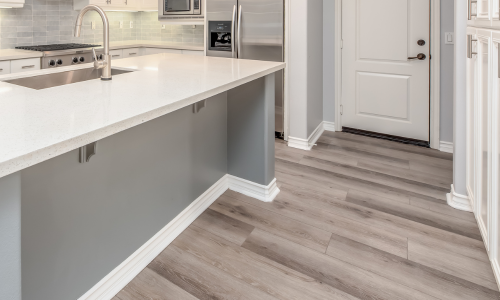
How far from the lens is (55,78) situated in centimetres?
176

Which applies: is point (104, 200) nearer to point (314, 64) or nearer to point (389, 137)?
point (314, 64)

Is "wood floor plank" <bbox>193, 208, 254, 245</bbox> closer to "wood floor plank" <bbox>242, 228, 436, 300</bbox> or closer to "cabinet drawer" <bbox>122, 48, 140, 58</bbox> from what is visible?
"wood floor plank" <bbox>242, 228, 436, 300</bbox>

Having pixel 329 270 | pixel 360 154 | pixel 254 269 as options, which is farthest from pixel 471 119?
pixel 254 269

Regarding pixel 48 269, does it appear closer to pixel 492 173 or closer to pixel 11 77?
pixel 11 77

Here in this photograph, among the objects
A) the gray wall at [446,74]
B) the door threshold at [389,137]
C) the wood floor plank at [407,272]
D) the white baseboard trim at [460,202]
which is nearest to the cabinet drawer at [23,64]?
the wood floor plank at [407,272]

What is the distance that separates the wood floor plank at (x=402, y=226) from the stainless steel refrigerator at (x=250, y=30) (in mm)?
1491

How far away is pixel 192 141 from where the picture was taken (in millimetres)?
2029

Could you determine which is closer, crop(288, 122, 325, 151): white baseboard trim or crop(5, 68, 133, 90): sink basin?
crop(5, 68, 133, 90): sink basin

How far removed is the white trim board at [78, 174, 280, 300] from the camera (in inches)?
57.5

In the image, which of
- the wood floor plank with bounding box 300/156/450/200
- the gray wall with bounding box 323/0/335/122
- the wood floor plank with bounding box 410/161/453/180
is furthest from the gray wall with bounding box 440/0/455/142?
the gray wall with bounding box 323/0/335/122

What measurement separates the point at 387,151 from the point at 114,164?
2.69 metres

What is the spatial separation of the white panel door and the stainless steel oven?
1719 mm

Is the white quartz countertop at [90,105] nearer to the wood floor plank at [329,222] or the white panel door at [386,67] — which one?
the wood floor plank at [329,222]

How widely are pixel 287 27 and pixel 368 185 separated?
1.73 metres
